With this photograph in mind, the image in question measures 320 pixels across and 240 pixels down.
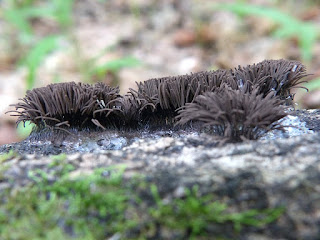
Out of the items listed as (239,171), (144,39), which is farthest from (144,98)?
(144,39)

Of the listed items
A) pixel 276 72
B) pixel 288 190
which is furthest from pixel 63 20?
pixel 288 190

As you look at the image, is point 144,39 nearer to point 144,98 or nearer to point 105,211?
point 144,98

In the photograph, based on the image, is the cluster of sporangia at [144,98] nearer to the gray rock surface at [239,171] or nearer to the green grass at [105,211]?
the gray rock surface at [239,171]

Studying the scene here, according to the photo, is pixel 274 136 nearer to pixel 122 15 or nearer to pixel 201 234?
pixel 201 234

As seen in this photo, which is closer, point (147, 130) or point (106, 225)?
point (106, 225)

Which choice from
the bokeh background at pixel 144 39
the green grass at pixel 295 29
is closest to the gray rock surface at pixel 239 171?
the bokeh background at pixel 144 39

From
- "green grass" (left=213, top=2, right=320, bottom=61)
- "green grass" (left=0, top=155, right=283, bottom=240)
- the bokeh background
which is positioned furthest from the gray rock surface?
"green grass" (left=213, top=2, right=320, bottom=61)

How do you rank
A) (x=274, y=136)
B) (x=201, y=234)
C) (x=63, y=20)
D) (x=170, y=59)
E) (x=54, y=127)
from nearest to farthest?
(x=201, y=234) → (x=274, y=136) → (x=54, y=127) → (x=63, y=20) → (x=170, y=59)
